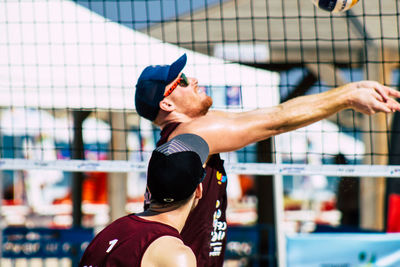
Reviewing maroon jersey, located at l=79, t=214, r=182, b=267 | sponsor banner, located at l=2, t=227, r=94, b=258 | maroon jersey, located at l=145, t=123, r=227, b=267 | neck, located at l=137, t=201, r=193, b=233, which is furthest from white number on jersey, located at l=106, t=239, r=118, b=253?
sponsor banner, located at l=2, t=227, r=94, b=258

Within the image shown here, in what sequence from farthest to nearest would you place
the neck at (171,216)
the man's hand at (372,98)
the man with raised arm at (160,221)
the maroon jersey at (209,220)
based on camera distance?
1. the maroon jersey at (209,220)
2. the man's hand at (372,98)
3. the neck at (171,216)
4. the man with raised arm at (160,221)

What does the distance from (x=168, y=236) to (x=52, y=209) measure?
12284mm

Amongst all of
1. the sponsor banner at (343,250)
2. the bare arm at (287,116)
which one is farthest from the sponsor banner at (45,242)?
the bare arm at (287,116)

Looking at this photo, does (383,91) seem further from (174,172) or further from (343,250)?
(343,250)

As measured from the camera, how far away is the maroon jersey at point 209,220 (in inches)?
119

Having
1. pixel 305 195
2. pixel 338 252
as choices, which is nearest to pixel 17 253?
pixel 338 252

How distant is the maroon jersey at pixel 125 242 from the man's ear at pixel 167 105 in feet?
3.48

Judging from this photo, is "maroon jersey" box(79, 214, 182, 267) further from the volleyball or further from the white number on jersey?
the volleyball

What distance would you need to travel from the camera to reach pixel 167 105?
318 cm

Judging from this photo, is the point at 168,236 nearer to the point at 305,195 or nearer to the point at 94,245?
the point at 94,245

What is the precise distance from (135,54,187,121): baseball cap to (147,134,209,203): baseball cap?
1.00m

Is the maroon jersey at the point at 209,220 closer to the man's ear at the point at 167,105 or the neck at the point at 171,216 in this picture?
the man's ear at the point at 167,105

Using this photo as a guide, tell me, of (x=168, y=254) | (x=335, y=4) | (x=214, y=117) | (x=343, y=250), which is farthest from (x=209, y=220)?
(x=343, y=250)

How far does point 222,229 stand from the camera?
3.20m
